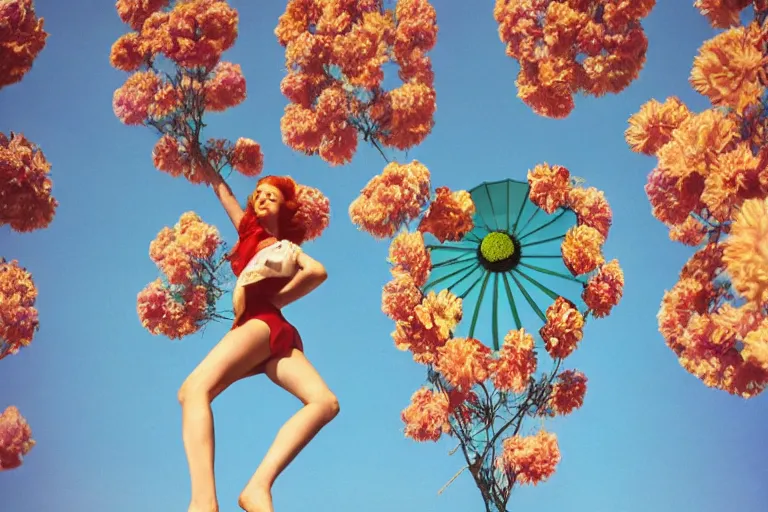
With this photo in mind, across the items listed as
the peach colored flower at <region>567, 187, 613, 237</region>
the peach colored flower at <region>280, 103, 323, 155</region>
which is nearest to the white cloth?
the peach colored flower at <region>280, 103, 323, 155</region>

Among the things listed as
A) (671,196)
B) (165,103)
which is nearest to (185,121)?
(165,103)

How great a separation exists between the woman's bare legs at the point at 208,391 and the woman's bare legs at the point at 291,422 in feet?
0.30

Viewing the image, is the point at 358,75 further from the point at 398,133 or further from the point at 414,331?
the point at 414,331

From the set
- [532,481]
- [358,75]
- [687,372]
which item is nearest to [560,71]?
[358,75]

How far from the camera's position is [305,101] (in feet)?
11.8

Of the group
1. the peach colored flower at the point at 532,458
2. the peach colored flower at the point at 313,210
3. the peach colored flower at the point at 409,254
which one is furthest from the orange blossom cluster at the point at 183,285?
the peach colored flower at the point at 532,458

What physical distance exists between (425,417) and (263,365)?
0.81 m

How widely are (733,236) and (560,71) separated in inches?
40.3

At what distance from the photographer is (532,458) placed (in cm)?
327

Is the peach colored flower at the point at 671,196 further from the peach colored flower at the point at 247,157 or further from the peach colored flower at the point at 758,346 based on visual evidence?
the peach colored flower at the point at 247,157

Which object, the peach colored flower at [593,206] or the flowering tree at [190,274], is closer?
the flowering tree at [190,274]

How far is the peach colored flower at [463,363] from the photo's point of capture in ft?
11.1

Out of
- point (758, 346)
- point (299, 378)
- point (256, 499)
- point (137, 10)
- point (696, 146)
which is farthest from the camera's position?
point (137, 10)

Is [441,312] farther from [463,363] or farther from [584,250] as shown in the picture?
[584,250]
